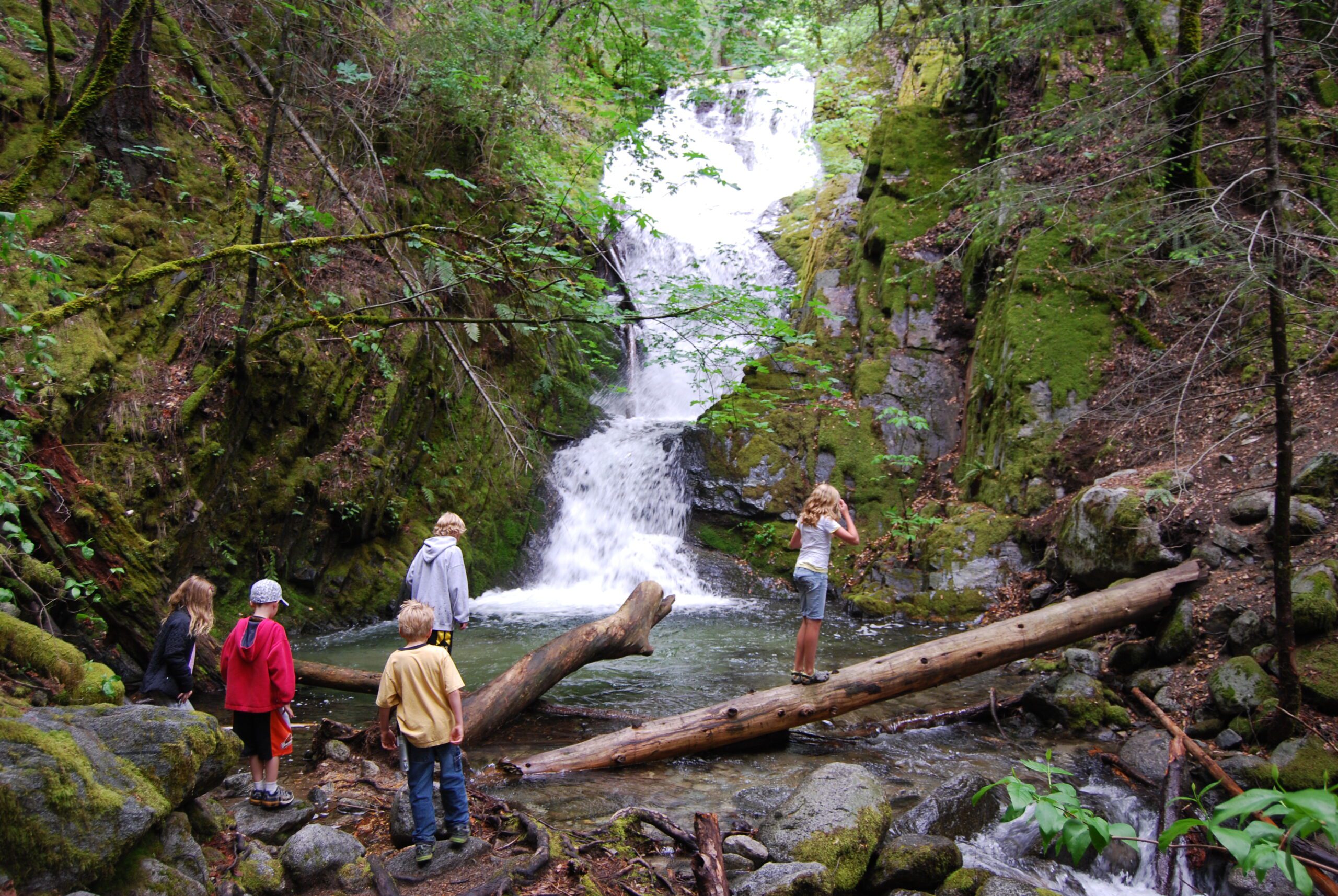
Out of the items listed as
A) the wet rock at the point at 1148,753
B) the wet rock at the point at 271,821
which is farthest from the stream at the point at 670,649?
the wet rock at the point at 271,821

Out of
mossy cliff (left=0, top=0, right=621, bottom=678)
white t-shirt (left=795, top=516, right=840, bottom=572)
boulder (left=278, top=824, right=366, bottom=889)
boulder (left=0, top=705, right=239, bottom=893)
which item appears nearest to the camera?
boulder (left=0, top=705, right=239, bottom=893)

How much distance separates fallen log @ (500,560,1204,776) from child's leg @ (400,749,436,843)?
162cm

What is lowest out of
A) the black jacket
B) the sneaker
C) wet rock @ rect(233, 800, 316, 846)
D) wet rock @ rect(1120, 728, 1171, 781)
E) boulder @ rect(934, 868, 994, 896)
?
boulder @ rect(934, 868, 994, 896)

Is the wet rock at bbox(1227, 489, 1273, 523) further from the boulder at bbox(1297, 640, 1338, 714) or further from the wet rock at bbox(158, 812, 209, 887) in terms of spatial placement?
the wet rock at bbox(158, 812, 209, 887)

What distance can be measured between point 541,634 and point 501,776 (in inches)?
191

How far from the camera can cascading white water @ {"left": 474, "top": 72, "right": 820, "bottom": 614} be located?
12.5 meters

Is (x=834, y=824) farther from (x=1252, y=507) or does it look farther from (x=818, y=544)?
(x=1252, y=507)

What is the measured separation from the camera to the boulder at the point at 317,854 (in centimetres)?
346

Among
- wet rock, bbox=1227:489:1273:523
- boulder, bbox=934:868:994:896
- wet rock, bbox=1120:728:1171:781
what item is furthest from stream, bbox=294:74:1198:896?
wet rock, bbox=1227:489:1273:523

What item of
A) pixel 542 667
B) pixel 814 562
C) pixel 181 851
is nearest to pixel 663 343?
pixel 814 562

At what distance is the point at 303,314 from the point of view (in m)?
9.01

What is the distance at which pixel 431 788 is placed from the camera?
12.4ft

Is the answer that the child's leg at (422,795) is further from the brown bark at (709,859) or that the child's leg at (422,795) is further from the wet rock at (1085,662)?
the wet rock at (1085,662)

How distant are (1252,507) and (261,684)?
8600 millimetres
